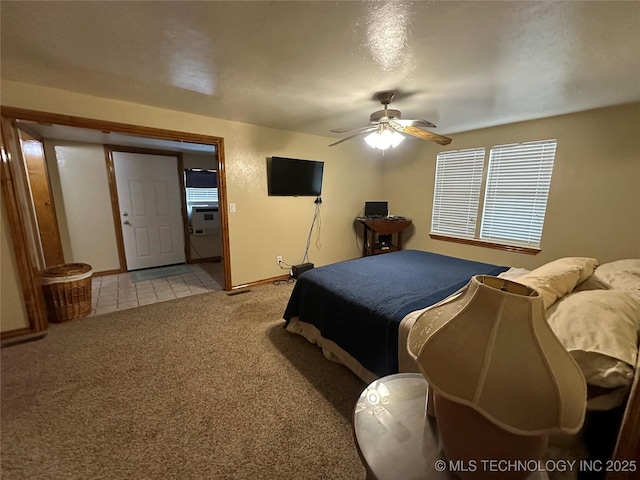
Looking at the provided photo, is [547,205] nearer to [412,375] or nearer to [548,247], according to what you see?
[548,247]

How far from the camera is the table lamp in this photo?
0.48 meters

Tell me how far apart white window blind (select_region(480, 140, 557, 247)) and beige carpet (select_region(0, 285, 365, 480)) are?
9.43 feet

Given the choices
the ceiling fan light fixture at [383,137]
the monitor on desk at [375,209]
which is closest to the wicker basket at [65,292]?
the ceiling fan light fixture at [383,137]

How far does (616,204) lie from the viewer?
2.52 m

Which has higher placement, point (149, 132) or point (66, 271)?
point (149, 132)

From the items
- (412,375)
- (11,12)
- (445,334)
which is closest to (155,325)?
(11,12)

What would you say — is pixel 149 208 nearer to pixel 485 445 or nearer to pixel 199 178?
pixel 199 178

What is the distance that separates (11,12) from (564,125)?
440 centimetres

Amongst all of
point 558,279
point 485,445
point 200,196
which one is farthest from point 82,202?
point 558,279

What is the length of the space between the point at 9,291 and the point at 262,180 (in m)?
2.62

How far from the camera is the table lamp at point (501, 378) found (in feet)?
1.59

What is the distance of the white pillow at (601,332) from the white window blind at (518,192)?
2.48 m

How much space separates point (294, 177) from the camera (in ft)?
12.0

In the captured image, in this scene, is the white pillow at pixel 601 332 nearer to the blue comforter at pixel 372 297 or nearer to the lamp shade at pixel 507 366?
the lamp shade at pixel 507 366
